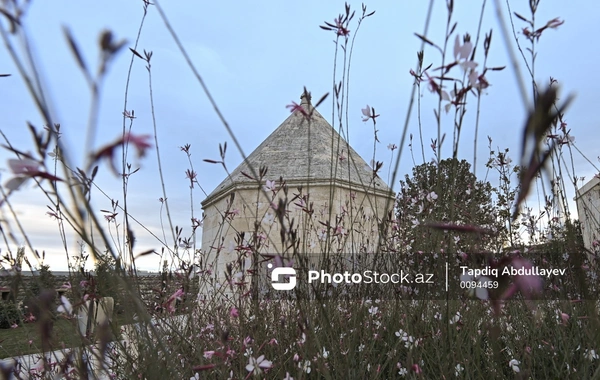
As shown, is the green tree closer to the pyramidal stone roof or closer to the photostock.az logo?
the photostock.az logo

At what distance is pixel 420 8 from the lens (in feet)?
4.77

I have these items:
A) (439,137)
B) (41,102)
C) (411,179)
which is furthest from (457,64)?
(411,179)

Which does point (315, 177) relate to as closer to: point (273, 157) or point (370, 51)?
point (273, 157)

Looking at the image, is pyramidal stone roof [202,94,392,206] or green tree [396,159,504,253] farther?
pyramidal stone roof [202,94,392,206]

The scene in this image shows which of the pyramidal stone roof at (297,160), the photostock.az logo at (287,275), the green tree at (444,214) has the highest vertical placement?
the pyramidal stone roof at (297,160)

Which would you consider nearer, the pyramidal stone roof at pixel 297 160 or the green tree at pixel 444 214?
the green tree at pixel 444 214

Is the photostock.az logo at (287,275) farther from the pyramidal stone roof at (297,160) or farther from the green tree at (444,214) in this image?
the pyramidal stone roof at (297,160)

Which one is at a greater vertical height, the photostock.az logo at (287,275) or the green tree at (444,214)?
the green tree at (444,214)

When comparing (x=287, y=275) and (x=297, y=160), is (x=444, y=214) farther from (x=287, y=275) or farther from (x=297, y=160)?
(x=297, y=160)

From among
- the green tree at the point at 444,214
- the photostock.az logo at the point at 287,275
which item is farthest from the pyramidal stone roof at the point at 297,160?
the photostock.az logo at the point at 287,275

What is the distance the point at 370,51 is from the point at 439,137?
95 cm

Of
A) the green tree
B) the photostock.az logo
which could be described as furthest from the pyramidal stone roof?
the photostock.az logo

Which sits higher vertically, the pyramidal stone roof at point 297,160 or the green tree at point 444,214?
the pyramidal stone roof at point 297,160

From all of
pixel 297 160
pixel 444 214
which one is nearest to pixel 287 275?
pixel 444 214
